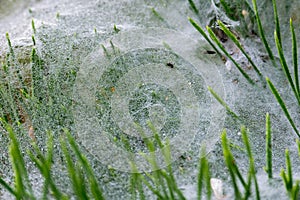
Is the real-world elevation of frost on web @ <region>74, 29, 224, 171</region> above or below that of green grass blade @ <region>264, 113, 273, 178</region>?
above

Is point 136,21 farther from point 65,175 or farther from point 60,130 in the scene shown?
point 65,175

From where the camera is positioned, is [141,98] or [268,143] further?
[141,98]

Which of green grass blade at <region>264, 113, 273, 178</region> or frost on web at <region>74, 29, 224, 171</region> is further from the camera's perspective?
frost on web at <region>74, 29, 224, 171</region>

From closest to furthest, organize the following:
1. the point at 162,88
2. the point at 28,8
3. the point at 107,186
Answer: the point at 107,186 < the point at 162,88 < the point at 28,8

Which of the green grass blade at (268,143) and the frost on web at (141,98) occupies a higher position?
the frost on web at (141,98)

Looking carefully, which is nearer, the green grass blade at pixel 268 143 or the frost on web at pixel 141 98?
the green grass blade at pixel 268 143

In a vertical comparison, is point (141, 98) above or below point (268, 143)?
above

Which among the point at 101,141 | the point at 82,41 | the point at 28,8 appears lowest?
the point at 101,141

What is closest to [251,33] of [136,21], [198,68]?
[198,68]
